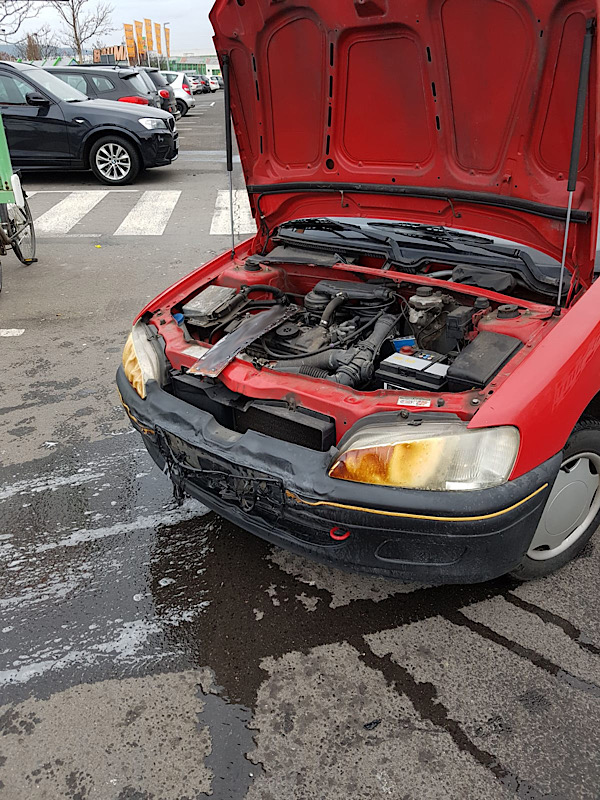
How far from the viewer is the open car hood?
103 inches

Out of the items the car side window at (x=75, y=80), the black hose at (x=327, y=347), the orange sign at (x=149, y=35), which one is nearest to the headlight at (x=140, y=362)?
the black hose at (x=327, y=347)

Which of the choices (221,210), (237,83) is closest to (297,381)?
(237,83)

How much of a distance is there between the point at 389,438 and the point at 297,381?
1.78 ft

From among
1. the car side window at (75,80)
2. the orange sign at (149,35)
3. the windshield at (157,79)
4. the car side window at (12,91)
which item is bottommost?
the car side window at (12,91)

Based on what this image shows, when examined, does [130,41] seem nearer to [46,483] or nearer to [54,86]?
[54,86]

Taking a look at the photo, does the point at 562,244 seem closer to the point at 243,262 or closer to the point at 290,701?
the point at 243,262

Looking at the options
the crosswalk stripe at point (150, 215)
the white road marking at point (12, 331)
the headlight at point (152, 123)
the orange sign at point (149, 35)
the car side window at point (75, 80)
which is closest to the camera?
the white road marking at point (12, 331)

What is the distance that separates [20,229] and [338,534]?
639 cm

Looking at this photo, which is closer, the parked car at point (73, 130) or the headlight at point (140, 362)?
the headlight at point (140, 362)

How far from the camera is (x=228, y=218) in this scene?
32.1ft

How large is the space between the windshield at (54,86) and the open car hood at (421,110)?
984cm

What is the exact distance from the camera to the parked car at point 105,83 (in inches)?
565

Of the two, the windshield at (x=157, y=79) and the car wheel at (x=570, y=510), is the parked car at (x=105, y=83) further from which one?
the car wheel at (x=570, y=510)

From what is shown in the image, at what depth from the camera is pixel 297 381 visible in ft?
8.59
